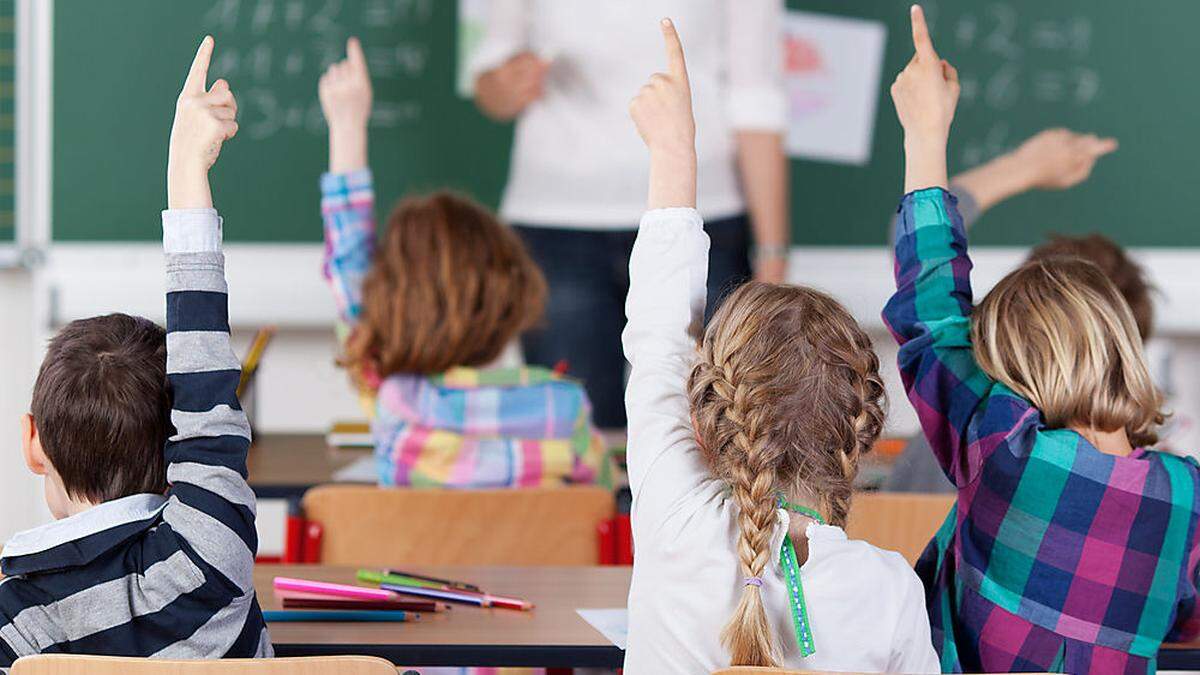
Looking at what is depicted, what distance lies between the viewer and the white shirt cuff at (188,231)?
63.1 inches

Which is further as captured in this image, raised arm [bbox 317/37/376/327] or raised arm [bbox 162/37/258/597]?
raised arm [bbox 317/37/376/327]

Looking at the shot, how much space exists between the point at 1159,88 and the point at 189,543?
3607 millimetres

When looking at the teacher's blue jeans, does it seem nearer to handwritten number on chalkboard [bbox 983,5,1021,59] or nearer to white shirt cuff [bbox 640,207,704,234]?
handwritten number on chalkboard [bbox 983,5,1021,59]

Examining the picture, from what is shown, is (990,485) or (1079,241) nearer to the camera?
(990,485)

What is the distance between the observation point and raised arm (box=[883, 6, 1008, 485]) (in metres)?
1.82

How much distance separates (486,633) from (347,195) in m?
1.41

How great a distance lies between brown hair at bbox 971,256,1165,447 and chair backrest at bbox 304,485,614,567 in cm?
78

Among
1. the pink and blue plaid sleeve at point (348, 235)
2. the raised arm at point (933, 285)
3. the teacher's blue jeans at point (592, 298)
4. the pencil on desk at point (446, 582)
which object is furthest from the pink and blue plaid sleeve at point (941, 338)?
the teacher's blue jeans at point (592, 298)

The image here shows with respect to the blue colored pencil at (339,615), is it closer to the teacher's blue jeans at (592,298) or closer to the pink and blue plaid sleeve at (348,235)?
the pink and blue plaid sleeve at (348,235)

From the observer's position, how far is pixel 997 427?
1.74 meters

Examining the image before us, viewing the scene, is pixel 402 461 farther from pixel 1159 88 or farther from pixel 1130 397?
pixel 1159 88

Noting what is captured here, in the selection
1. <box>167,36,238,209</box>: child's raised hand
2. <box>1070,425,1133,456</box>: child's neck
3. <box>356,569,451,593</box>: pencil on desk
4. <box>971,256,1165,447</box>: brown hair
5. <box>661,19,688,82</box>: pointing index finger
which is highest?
<box>661,19,688,82</box>: pointing index finger

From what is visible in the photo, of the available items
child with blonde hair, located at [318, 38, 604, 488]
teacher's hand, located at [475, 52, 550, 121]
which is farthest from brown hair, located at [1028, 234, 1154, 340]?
teacher's hand, located at [475, 52, 550, 121]

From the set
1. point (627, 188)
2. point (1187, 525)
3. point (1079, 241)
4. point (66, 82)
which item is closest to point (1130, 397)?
point (1187, 525)
